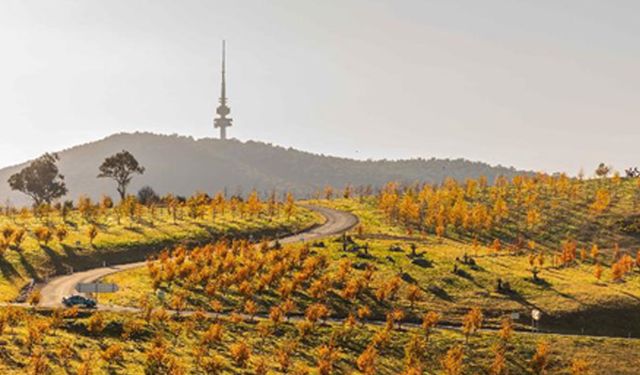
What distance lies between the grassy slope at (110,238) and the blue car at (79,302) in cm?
1066

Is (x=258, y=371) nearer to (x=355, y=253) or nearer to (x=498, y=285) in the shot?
(x=498, y=285)

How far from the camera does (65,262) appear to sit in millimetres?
108938

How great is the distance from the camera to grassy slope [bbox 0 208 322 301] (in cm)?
10269

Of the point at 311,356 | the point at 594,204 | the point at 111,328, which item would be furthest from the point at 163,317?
the point at 594,204

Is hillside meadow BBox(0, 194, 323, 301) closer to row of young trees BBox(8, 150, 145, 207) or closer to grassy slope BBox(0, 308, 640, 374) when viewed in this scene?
row of young trees BBox(8, 150, 145, 207)

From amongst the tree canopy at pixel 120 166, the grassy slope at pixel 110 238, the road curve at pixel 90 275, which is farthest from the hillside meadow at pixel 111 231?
the tree canopy at pixel 120 166

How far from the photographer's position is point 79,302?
79.8 metres

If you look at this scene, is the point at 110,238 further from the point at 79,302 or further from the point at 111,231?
the point at 79,302

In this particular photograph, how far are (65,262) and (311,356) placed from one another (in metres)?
58.6

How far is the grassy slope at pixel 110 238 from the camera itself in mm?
102688

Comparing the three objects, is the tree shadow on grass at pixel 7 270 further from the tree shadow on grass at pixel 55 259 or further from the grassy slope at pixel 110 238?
the tree shadow on grass at pixel 55 259

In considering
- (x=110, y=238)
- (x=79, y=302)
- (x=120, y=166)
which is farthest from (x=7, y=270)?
(x=120, y=166)

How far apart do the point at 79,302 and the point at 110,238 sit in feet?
163

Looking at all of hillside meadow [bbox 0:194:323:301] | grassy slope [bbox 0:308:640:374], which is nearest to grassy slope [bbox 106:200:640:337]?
grassy slope [bbox 0:308:640:374]
